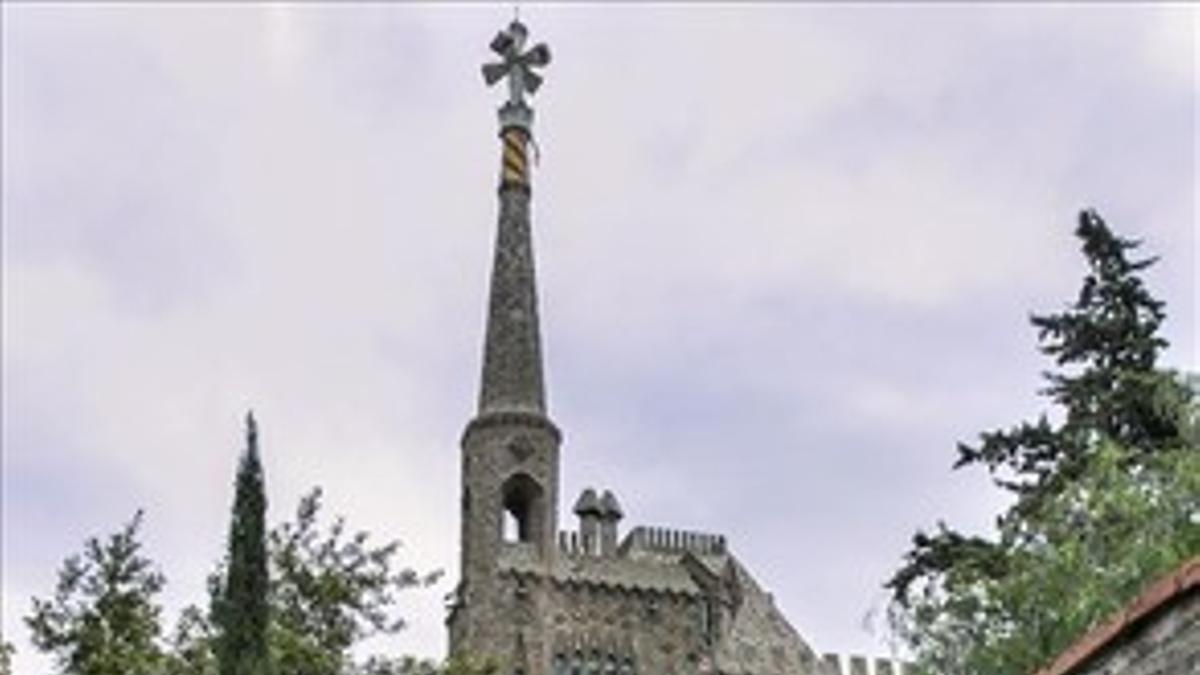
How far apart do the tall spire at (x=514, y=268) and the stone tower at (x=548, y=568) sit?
4 centimetres

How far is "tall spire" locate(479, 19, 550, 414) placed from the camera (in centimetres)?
5616

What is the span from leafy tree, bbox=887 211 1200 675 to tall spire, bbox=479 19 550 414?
99.6ft

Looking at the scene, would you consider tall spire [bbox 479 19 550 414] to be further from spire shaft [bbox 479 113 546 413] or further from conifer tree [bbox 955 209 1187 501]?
conifer tree [bbox 955 209 1187 501]

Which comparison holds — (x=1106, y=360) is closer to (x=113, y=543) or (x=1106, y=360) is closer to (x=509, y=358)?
(x=113, y=543)

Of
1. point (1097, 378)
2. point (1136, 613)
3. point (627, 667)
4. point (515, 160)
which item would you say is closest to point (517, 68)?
point (515, 160)

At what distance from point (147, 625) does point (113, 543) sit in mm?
974

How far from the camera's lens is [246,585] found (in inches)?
706

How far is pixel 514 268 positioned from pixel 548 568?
9.07 meters

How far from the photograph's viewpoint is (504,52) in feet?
198

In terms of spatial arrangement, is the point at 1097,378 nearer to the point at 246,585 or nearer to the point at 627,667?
the point at 246,585

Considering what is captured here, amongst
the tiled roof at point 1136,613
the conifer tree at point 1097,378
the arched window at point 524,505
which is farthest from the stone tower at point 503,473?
the tiled roof at point 1136,613

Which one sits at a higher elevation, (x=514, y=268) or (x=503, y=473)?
(x=514, y=268)

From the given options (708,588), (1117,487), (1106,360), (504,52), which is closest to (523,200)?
(504,52)

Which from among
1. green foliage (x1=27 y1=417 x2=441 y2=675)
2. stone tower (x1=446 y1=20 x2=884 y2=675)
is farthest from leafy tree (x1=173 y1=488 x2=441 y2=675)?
stone tower (x1=446 y1=20 x2=884 y2=675)
